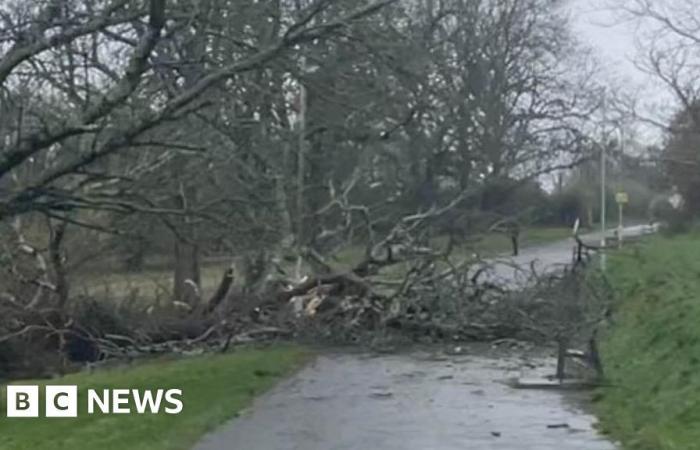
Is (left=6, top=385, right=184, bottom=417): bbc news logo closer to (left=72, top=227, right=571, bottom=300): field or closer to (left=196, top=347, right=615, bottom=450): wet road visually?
(left=196, top=347, right=615, bottom=450): wet road

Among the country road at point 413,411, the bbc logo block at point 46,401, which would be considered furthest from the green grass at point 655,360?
the bbc logo block at point 46,401

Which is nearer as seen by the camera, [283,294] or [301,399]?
[301,399]

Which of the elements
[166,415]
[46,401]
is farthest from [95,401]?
[166,415]

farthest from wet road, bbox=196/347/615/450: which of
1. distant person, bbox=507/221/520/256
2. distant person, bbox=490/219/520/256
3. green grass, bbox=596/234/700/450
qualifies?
distant person, bbox=490/219/520/256

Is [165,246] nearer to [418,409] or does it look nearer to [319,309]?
[319,309]

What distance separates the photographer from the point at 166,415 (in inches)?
591

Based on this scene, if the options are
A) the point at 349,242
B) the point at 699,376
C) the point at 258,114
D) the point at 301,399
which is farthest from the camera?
the point at 349,242

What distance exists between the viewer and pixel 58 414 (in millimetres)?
15133

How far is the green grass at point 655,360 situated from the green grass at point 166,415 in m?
4.17

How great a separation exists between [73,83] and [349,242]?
32.9ft

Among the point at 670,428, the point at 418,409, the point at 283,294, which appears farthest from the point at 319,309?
the point at 670,428

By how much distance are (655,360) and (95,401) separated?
6.85 m

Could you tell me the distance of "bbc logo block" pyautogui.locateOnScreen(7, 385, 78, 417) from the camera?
15.3 meters

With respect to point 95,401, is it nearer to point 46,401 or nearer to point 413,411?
point 46,401
